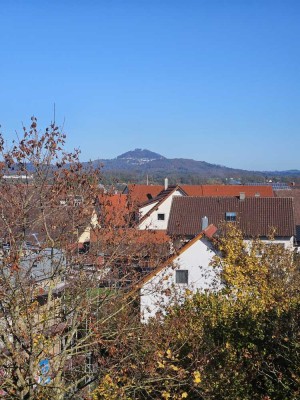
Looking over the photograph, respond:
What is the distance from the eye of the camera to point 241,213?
38.9 m

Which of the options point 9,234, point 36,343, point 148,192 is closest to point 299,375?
point 36,343

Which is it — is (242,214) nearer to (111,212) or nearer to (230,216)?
(230,216)

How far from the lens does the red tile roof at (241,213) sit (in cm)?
3747

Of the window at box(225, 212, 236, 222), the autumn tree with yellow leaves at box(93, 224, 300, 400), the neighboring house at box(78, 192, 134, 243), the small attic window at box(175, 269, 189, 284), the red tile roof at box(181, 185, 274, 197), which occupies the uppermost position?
the neighboring house at box(78, 192, 134, 243)

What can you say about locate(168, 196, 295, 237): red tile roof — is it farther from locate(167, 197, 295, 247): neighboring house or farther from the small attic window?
the small attic window

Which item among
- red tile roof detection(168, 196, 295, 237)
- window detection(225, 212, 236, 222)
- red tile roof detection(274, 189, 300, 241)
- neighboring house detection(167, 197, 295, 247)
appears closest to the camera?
neighboring house detection(167, 197, 295, 247)

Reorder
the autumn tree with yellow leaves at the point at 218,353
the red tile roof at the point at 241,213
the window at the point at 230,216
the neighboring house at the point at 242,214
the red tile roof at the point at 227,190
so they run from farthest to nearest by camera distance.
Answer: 1. the red tile roof at the point at 227,190
2. the window at the point at 230,216
3. the red tile roof at the point at 241,213
4. the neighboring house at the point at 242,214
5. the autumn tree with yellow leaves at the point at 218,353

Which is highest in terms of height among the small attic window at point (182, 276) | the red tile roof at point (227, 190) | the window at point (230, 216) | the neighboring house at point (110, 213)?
the neighboring house at point (110, 213)

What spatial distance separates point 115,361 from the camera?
918cm

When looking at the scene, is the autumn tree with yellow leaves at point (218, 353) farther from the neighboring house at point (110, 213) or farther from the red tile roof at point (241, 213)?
the red tile roof at point (241, 213)

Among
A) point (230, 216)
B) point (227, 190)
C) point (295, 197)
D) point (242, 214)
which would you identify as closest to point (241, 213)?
point (242, 214)

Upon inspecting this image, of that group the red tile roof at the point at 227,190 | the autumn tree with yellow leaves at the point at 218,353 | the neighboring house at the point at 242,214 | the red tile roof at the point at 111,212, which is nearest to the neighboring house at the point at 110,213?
the red tile roof at the point at 111,212

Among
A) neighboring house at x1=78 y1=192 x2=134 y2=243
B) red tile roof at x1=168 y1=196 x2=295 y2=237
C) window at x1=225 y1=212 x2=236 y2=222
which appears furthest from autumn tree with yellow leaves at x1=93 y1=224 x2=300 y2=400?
window at x1=225 y1=212 x2=236 y2=222

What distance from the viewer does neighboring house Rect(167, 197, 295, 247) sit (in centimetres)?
3734
